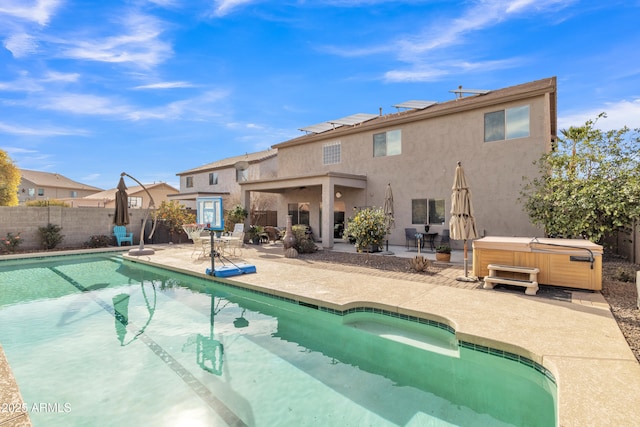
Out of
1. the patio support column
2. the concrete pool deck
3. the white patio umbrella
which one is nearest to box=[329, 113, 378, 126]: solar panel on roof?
the patio support column

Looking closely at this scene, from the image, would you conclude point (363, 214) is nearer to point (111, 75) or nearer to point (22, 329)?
point (22, 329)

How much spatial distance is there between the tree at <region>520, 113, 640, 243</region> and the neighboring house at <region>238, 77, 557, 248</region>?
3.50 feet

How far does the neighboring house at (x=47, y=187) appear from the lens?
37875 mm

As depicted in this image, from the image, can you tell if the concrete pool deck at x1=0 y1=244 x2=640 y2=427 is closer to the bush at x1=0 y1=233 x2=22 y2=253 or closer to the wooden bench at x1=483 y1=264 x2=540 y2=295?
the wooden bench at x1=483 y1=264 x2=540 y2=295

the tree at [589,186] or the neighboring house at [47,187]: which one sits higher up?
the neighboring house at [47,187]

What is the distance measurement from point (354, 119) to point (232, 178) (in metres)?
13.3

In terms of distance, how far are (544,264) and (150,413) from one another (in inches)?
303

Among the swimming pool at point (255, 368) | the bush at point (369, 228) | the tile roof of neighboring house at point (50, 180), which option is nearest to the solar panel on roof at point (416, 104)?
the bush at point (369, 228)

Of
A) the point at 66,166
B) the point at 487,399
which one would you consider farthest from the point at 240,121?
the point at 66,166

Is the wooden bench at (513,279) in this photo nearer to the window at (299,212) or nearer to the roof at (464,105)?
the roof at (464,105)

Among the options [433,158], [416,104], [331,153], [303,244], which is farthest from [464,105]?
[303,244]

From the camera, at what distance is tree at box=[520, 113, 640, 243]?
26.8 ft

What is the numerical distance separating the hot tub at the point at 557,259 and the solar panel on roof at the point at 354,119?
11.5 metres

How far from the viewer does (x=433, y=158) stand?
1376 centimetres
